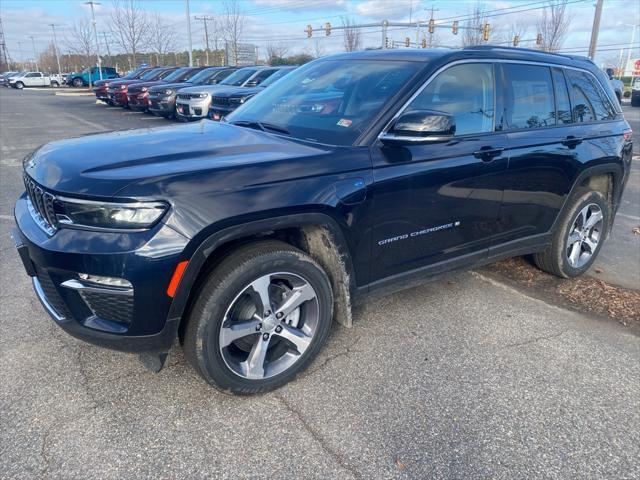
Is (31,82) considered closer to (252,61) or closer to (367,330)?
(252,61)

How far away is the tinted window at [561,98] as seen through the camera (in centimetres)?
399

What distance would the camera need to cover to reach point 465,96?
134 inches

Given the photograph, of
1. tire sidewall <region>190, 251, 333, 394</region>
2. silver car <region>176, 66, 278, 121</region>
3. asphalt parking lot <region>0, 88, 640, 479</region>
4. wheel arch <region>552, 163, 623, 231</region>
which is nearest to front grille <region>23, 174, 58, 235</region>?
tire sidewall <region>190, 251, 333, 394</region>

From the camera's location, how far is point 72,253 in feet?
7.41

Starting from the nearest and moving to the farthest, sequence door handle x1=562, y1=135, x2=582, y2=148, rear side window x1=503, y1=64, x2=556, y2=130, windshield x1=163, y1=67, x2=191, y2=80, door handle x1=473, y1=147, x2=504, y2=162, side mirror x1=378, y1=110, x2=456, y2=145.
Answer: side mirror x1=378, y1=110, x2=456, y2=145 < door handle x1=473, y1=147, x2=504, y2=162 < rear side window x1=503, y1=64, x2=556, y2=130 < door handle x1=562, y1=135, x2=582, y2=148 < windshield x1=163, y1=67, x2=191, y2=80

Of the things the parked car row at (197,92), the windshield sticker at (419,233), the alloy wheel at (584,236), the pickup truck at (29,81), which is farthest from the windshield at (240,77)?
the pickup truck at (29,81)

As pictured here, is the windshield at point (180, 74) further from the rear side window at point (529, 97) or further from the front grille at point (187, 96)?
the rear side window at point (529, 97)

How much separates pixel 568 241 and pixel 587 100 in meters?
1.21

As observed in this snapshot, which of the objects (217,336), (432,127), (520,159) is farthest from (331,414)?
(520,159)

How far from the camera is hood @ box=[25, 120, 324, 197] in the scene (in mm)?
2314

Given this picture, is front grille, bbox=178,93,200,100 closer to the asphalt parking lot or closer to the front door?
the asphalt parking lot

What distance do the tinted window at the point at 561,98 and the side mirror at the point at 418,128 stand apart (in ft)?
5.21

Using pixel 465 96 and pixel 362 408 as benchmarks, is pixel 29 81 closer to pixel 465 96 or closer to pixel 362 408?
pixel 465 96

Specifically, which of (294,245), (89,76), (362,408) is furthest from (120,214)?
(89,76)
